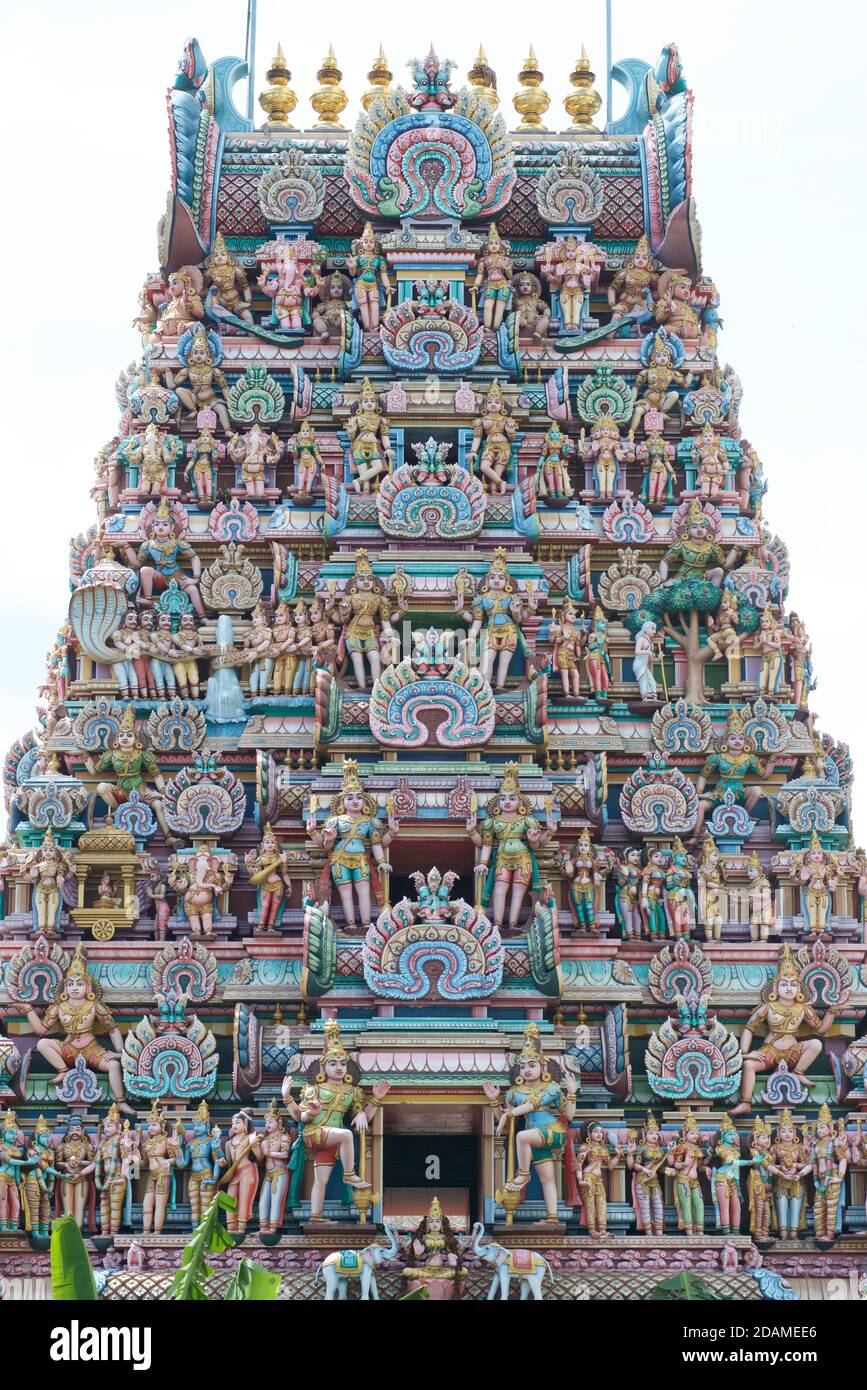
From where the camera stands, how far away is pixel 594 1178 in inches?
1062

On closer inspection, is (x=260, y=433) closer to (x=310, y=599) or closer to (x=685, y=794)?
(x=310, y=599)

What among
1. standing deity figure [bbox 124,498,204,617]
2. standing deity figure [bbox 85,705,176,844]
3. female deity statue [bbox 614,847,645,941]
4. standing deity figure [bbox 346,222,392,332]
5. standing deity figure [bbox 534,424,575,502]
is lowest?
female deity statue [bbox 614,847,645,941]

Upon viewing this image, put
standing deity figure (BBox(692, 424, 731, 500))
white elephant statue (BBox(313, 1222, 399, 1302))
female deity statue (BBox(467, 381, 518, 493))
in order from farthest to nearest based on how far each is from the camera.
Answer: standing deity figure (BBox(692, 424, 731, 500)) < female deity statue (BBox(467, 381, 518, 493)) < white elephant statue (BBox(313, 1222, 399, 1302))

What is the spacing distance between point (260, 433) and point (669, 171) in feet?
19.4

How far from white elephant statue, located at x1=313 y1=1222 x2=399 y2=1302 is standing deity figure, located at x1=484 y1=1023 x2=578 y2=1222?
1.59m

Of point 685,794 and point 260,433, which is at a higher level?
point 260,433

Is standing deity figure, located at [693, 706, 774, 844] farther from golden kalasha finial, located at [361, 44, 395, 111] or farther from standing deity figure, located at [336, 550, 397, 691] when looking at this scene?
golden kalasha finial, located at [361, 44, 395, 111]

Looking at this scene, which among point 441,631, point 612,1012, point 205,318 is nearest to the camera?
point 612,1012

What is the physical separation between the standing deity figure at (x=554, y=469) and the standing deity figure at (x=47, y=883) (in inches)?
272

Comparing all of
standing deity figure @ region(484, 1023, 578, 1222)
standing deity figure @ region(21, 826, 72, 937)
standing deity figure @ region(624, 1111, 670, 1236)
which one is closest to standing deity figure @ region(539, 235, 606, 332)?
standing deity figure @ region(21, 826, 72, 937)

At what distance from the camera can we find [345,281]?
33.7m

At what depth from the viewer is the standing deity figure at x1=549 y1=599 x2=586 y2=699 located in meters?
30.3

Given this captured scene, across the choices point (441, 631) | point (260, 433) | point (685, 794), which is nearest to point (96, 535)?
point (260, 433)

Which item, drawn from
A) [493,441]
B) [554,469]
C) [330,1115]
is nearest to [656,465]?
[554,469]
